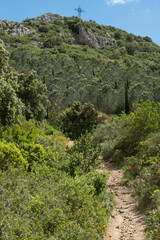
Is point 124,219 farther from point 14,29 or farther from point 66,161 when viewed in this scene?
point 14,29

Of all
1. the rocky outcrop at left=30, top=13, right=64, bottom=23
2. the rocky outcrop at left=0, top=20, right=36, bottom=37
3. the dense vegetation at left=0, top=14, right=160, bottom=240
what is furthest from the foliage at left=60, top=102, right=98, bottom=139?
the rocky outcrop at left=30, top=13, right=64, bottom=23

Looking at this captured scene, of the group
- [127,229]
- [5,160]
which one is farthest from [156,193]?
[5,160]

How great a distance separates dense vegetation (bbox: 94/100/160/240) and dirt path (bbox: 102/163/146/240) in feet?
0.88

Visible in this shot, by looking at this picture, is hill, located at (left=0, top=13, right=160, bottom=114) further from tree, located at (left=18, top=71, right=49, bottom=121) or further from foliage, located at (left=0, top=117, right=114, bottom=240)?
foliage, located at (left=0, top=117, right=114, bottom=240)

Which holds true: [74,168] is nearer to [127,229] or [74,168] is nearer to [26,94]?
[127,229]

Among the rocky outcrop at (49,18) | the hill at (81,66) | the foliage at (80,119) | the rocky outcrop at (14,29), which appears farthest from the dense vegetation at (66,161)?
the rocky outcrop at (49,18)

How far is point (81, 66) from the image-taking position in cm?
4544

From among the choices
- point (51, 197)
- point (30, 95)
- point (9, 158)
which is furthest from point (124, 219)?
point (30, 95)

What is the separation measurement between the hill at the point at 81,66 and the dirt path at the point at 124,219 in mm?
16588

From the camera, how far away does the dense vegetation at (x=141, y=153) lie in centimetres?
696

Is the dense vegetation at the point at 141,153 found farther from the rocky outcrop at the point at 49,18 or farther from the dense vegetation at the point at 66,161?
the rocky outcrop at the point at 49,18

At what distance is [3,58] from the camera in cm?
1120

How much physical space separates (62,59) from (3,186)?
43.9 meters

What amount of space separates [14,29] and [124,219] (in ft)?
244
